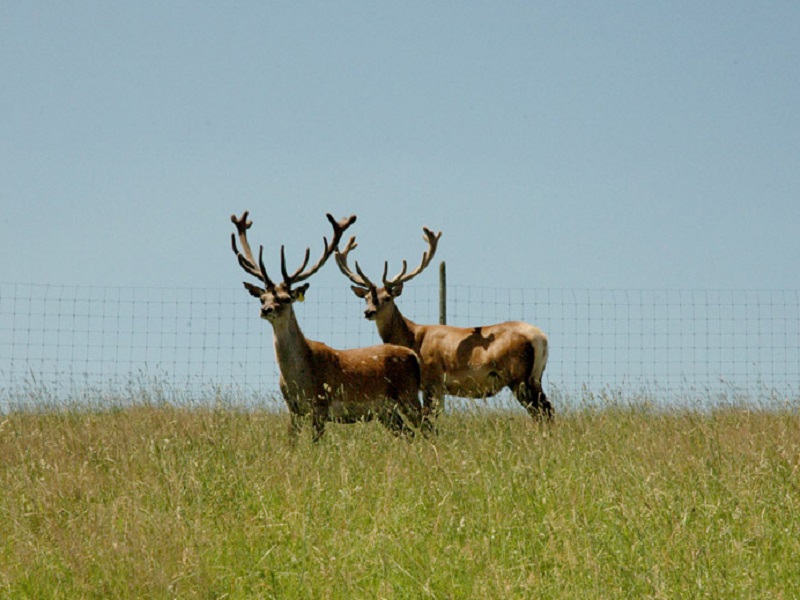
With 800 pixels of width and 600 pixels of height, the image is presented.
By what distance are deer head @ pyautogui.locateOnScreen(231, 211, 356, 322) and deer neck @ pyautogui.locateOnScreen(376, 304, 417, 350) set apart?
1.63m

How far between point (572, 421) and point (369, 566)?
13.8 ft

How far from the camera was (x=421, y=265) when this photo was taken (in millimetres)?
11898

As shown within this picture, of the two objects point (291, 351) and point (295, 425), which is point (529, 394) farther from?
point (295, 425)

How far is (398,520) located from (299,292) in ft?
13.9

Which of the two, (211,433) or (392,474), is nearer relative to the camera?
(392,474)

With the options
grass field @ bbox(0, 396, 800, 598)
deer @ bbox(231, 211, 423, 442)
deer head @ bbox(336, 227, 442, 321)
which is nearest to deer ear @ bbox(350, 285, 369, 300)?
deer head @ bbox(336, 227, 442, 321)

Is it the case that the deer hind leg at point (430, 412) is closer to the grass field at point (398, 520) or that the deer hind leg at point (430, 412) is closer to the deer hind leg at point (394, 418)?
the deer hind leg at point (394, 418)

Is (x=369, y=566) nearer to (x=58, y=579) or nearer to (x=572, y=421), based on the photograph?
(x=58, y=579)

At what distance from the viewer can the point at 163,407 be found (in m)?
8.87

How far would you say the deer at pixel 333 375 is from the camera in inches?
323

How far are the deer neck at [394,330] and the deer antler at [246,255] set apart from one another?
6.87 feet

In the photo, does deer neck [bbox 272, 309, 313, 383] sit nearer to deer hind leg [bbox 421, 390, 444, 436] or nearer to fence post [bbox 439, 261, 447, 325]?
deer hind leg [bbox 421, 390, 444, 436]

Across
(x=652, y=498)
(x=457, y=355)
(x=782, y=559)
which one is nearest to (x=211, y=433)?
(x=652, y=498)

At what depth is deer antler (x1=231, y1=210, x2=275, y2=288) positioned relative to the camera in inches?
348
